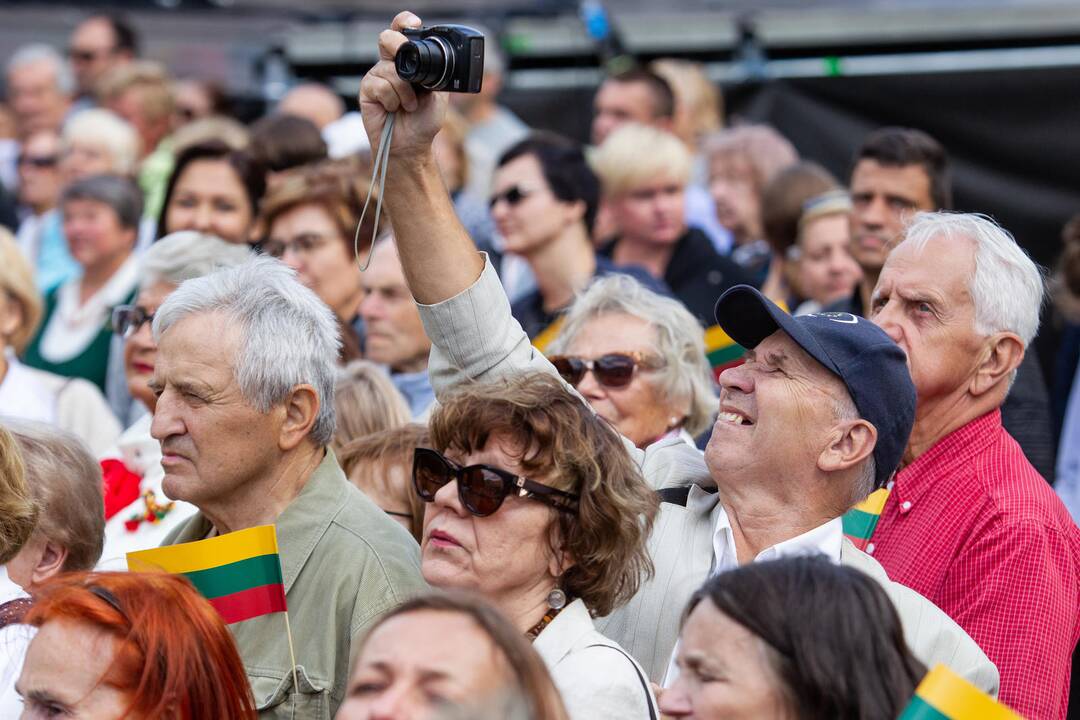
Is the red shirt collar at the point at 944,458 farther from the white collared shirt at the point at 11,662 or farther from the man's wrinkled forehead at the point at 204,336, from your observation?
the white collared shirt at the point at 11,662

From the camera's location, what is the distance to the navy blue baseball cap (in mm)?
3389

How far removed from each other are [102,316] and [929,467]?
373 cm

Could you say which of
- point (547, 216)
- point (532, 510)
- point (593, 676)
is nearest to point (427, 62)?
point (532, 510)

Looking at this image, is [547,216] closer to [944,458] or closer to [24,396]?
[24,396]

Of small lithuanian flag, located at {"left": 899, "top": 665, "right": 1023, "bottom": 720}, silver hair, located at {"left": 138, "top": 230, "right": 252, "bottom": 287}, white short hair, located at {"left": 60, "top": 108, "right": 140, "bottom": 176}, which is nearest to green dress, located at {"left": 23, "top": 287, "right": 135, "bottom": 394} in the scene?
silver hair, located at {"left": 138, "top": 230, "right": 252, "bottom": 287}

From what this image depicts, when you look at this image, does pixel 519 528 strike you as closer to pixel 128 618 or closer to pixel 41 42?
pixel 128 618

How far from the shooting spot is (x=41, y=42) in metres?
10.7

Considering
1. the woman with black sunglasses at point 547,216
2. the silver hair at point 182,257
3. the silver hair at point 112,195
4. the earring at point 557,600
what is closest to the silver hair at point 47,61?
the silver hair at point 112,195

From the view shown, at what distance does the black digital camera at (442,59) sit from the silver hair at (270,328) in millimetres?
666

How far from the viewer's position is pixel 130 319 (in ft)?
16.5

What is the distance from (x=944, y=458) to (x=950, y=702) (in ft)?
5.32

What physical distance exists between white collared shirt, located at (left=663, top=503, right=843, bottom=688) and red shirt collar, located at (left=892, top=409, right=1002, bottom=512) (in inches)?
16.8

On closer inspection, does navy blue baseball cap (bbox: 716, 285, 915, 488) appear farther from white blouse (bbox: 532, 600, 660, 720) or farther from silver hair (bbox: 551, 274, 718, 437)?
silver hair (bbox: 551, 274, 718, 437)

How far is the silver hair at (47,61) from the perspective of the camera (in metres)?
9.85
